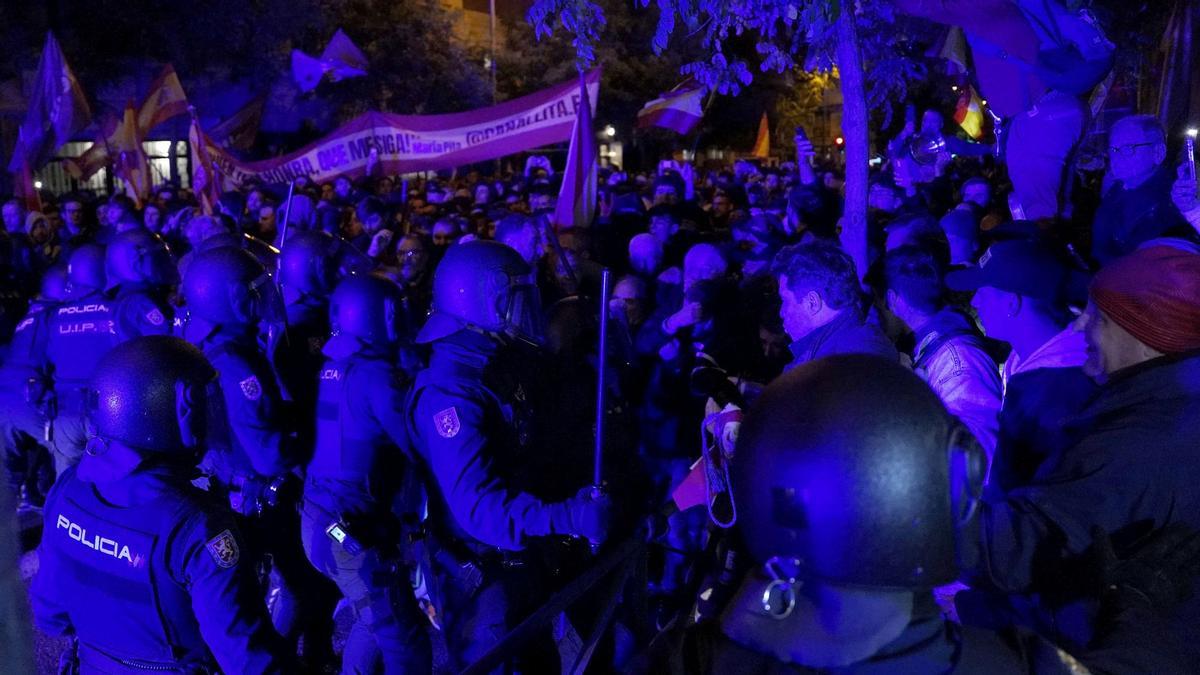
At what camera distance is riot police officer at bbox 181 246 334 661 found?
4.88m

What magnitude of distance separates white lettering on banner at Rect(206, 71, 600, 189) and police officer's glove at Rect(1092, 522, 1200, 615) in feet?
30.4

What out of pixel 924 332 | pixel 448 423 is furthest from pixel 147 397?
pixel 924 332

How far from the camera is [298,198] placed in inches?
434

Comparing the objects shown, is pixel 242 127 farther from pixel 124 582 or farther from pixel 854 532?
pixel 854 532

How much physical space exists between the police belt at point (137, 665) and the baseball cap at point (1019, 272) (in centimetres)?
310

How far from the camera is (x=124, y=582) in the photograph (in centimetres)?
262

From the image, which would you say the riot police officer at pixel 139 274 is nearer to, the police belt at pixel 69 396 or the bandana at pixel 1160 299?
the police belt at pixel 69 396

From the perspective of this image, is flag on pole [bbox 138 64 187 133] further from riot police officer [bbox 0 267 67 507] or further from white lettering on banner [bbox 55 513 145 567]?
white lettering on banner [bbox 55 513 145 567]

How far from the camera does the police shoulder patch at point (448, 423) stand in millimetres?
3559

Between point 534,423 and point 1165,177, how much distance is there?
366cm

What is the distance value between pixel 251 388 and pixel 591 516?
2.16 m

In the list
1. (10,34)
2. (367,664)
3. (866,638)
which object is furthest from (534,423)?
(10,34)

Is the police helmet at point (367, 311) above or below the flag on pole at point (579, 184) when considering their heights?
below

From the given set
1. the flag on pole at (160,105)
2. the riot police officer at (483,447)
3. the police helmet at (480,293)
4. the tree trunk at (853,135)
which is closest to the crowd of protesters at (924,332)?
the tree trunk at (853,135)
